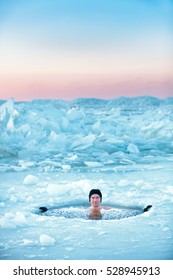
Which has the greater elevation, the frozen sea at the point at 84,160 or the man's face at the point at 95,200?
the frozen sea at the point at 84,160

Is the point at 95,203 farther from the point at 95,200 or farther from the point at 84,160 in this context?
the point at 84,160

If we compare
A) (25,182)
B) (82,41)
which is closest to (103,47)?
(82,41)

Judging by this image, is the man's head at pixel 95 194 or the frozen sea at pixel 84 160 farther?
the man's head at pixel 95 194

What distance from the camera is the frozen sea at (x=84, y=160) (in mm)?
2418

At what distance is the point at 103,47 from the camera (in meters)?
2.55

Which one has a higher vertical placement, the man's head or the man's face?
the man's head

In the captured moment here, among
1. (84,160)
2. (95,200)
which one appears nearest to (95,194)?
(95,200)

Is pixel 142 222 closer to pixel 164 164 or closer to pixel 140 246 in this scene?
pixel 140 246

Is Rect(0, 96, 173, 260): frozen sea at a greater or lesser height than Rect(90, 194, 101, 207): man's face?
greater

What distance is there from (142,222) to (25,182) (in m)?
0.64

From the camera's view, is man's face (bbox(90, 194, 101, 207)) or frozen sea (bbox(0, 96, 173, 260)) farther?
man's face (bbox(90, 194, 101, 207))

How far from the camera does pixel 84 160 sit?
8.68ft

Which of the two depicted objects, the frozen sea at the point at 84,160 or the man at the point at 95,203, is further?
the man at the point at 95,203

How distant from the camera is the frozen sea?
2.42 metres
